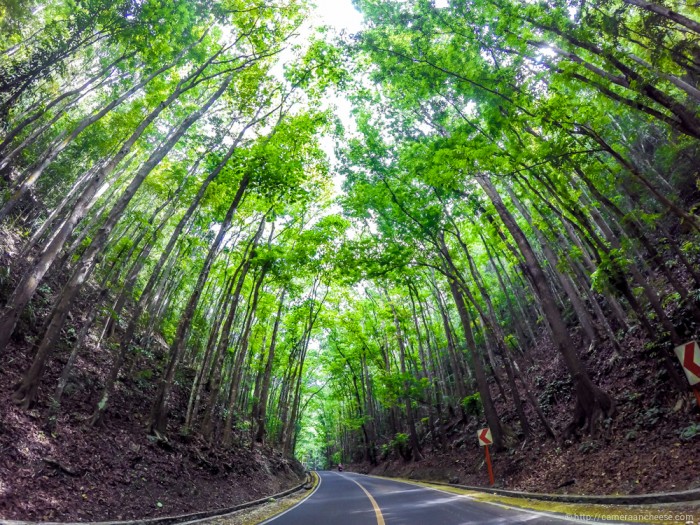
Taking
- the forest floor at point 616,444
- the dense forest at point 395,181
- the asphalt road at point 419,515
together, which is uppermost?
the dense forest at point 395,181

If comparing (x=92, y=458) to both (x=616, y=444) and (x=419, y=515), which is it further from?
(x=616, y=444)

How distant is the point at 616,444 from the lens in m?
7.91

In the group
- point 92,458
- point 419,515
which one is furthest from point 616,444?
point 92,458

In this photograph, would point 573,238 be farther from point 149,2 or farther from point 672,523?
point 149,2

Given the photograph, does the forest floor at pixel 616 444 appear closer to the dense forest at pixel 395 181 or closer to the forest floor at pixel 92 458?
the dense forest at pixel 395 181

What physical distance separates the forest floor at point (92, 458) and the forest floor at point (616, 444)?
328 inches

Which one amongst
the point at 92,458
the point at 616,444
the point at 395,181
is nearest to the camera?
the point at 92,458

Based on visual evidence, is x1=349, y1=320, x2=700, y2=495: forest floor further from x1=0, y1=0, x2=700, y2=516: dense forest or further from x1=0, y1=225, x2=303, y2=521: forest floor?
x1=0, y1=225, x2=303, y2=521: forest floor

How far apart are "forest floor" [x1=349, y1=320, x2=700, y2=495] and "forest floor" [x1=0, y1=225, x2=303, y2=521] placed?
8.33 meters

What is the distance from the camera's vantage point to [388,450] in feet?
98.7

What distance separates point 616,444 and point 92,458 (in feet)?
36.7

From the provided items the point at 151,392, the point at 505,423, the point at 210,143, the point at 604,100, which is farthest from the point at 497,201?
the point at 151,392

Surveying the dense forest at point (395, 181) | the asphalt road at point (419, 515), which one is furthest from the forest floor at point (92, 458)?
the asphalt road at point (419, 515)

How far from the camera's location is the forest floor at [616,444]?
6363 mm
